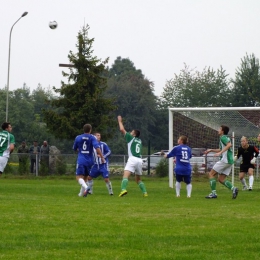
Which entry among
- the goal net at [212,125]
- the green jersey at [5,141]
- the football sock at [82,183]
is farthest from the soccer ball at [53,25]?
the football sock at [82,183]

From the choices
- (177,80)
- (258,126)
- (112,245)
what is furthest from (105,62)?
(177,80)

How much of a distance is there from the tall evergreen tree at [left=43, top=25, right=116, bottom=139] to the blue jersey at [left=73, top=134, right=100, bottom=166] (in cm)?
1855

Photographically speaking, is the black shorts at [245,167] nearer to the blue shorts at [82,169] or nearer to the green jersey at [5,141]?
the blue shorts at [82,169]

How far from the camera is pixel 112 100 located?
128 ft

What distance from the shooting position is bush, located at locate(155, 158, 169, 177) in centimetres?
3659

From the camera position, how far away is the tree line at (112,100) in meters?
38.0

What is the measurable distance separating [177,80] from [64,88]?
39.3 meters

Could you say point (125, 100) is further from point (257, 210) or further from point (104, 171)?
point (257, 210)

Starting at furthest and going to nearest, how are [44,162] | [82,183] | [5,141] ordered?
[44,162] < [5,141] < [82,183]

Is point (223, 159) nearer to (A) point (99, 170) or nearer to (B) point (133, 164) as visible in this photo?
(B) point (133, 164)

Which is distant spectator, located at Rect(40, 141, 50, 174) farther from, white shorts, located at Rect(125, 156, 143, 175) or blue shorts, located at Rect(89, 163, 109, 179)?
white shorts, located at Rect(125, 156, 143, 175)

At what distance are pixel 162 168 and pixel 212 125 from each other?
9.73m

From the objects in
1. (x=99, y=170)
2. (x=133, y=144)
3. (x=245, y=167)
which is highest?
(x=133, y=144)

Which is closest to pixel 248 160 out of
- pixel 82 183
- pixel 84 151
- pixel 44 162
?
pixel 84 151
